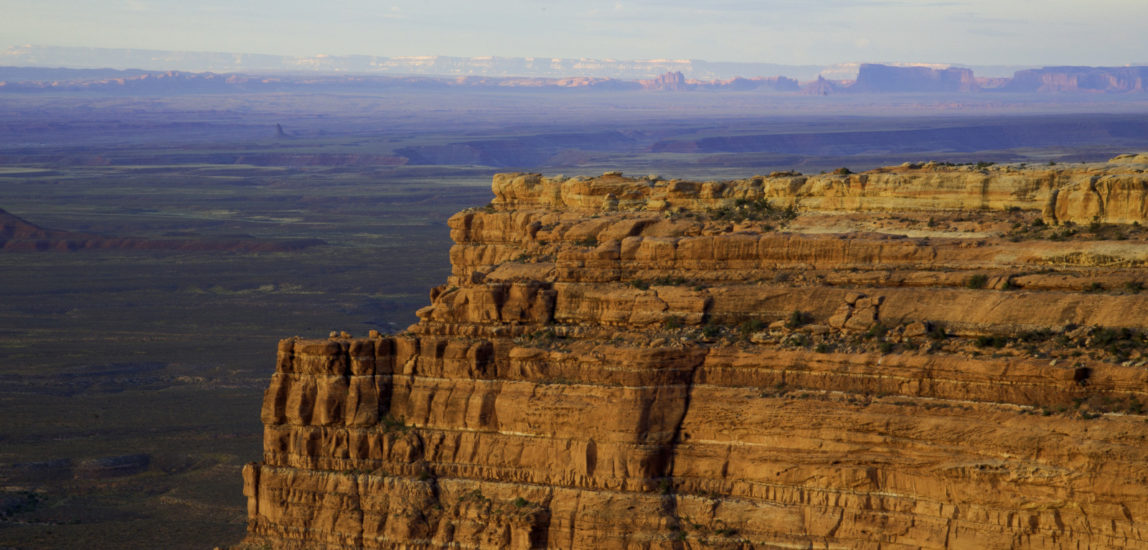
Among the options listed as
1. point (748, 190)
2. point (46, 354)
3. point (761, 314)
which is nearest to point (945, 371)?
point (761, 314)

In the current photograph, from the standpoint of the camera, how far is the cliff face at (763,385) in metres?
29.0

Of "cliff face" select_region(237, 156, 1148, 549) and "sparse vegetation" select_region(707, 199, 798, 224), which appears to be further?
"sparse vegetation" select_region(707, 199, 798, 224)

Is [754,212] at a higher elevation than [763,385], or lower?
higher

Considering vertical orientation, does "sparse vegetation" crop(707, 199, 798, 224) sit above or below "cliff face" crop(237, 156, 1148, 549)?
above

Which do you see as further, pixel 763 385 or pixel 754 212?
pixel 754 212

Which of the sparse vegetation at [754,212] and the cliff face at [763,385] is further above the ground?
the sparse vegetation at [754,212]

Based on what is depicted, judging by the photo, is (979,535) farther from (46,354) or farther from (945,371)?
(46,354)

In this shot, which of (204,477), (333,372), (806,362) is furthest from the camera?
(204,477)

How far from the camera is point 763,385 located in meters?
31.8

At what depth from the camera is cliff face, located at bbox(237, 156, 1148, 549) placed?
95.2 feet

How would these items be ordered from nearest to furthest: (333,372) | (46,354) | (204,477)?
1. (333,372)
2. (204,477)
3. (46,354)

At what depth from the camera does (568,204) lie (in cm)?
4025

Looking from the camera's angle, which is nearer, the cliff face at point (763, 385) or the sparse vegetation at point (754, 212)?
the cliff face at point (763, 385)

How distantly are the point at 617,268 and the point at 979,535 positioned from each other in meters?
10.7
